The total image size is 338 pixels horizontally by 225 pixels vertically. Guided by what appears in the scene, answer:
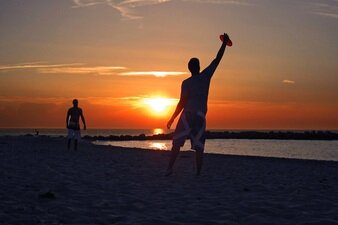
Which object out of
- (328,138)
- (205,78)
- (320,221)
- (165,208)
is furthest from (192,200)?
(328,138)

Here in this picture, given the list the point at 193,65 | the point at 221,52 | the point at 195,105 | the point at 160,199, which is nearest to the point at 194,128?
the point at 195,105

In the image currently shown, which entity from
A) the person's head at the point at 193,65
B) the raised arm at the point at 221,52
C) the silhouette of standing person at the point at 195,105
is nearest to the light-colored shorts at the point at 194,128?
the silhouette of standing person at the point at 195,105

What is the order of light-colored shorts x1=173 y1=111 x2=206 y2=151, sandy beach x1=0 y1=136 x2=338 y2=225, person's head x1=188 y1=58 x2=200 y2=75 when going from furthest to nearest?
person's head x1=188 y1=58 x2=200 y2=75, light-colored shorts x1=173 y1=111 x2=206 y2=151, sandy beach x1=0 y1=136 x2=338 y2=225

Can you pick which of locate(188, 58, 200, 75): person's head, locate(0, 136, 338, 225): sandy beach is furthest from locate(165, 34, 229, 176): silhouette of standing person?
locate(0, 136, 338, 225): sandy beach

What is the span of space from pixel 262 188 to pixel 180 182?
166 centimetres

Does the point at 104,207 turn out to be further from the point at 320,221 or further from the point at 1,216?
the point at 320,221

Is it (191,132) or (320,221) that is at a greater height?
(191,132)

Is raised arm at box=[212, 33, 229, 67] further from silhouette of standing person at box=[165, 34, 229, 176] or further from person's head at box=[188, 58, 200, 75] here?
person's head at box=[188, 58, 200, 75]

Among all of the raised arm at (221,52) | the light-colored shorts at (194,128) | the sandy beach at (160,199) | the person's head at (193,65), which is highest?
the raised arm at (221,52)

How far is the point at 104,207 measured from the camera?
6.26 metres

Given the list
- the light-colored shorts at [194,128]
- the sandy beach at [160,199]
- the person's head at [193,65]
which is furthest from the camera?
the person's head at [193,65]

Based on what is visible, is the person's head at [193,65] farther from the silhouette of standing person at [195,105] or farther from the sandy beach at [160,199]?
the sandy beach at [160,199]

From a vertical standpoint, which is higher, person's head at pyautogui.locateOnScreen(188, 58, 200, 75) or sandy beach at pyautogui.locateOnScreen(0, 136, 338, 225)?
person's head at pyautogui.locateOnScreen(188, 58, 200, 75)

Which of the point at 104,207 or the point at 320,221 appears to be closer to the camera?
the point at 320,221
